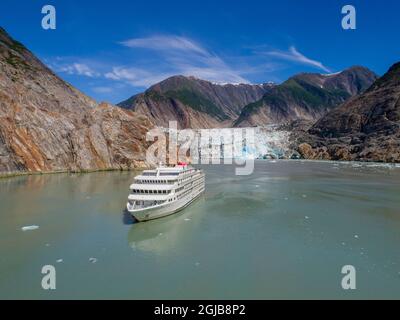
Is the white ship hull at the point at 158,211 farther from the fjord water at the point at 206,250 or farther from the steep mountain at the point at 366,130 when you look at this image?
the steep mountain at the point at 366,130

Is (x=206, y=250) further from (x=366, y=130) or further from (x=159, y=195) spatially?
(x=366, y=130)

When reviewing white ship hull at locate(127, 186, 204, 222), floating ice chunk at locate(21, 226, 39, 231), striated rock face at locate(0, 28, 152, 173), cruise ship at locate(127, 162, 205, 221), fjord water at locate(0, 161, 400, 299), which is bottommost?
fjord water at locate(0, 161, 400, 299)

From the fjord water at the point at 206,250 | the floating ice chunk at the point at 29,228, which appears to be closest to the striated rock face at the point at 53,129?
the fjord water at the point at 206,250

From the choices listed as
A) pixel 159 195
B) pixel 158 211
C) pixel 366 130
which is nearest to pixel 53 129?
pixel 159 195

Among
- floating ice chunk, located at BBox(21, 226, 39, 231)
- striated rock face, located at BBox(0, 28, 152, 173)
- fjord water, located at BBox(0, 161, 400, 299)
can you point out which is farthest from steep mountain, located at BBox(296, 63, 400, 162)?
floating ice chunk, located at BBox(21, 226, 39, 231)

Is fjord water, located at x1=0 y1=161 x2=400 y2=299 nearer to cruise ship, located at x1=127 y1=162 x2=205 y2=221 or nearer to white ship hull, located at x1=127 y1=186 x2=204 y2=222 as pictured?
white ship hull, located at x1=127 y1=186 x2=204 y2=222

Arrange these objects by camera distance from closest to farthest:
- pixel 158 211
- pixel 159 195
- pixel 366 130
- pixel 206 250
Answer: pixel 206 250
pixel 158 211
pixel 159 195
pixel 366 130

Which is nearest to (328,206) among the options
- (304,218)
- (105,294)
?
(304,218)

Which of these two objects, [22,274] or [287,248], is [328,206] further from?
[22,274]
